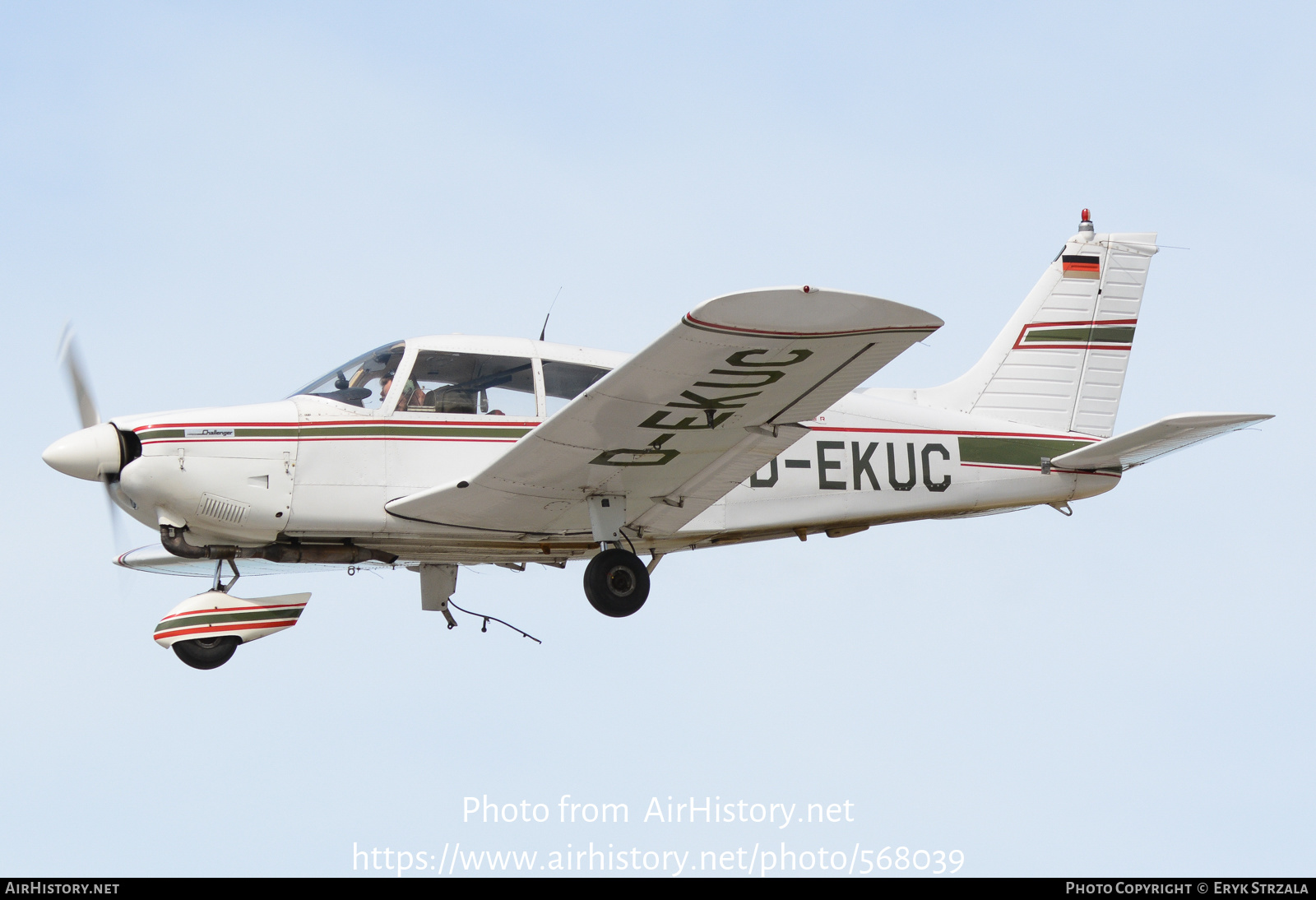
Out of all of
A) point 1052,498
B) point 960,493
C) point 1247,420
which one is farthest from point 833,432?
point 1247,420

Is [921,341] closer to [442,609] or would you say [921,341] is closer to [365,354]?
[365,354]

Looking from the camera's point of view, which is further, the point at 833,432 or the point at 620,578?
the point at 833,432

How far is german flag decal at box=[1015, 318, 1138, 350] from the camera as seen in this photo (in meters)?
13.0

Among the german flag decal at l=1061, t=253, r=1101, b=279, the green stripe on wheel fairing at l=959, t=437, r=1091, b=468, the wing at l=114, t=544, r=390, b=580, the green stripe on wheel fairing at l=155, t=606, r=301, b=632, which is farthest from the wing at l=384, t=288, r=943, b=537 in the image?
the german flag decal at l=1061, t=253, r=1101, b=279

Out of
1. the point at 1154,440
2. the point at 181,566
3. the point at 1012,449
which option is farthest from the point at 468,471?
the point at 1154,440

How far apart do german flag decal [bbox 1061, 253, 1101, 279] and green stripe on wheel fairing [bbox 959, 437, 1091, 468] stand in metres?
1.67

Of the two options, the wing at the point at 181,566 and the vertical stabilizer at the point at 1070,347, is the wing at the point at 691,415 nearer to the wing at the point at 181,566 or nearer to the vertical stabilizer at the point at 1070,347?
the wing at the point at 181,566

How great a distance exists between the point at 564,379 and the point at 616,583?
4.99 ft

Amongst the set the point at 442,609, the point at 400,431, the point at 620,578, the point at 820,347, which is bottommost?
the point at 442,609

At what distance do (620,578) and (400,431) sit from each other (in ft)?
6.02

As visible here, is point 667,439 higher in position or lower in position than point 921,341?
lower

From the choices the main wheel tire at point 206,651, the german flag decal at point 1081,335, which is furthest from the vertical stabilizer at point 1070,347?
the main wheel tire at point 206,651

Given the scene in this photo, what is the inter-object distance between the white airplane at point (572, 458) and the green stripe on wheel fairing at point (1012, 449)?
2cm

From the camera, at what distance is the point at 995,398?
12.5 metres
